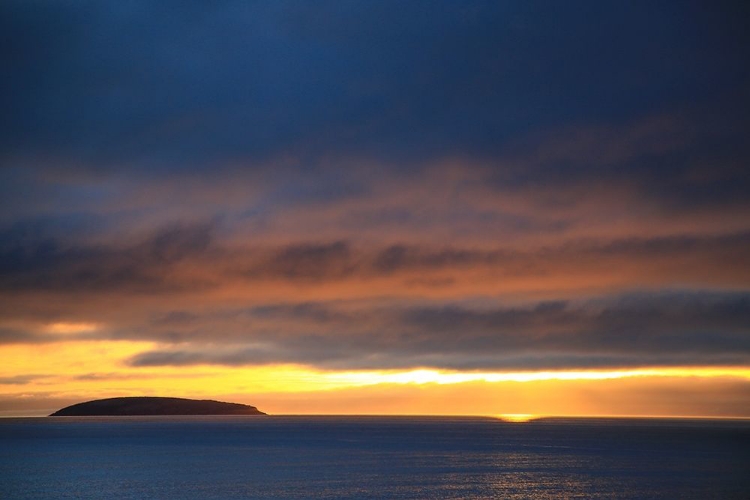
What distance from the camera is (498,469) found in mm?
106250

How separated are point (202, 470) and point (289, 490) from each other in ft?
93.3

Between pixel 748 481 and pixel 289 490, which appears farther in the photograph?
pixel 748 481

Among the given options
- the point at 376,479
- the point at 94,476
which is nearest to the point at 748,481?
the point at 376,479

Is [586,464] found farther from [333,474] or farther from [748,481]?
[333,474]

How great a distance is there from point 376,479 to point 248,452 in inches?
2209

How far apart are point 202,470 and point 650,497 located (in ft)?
199

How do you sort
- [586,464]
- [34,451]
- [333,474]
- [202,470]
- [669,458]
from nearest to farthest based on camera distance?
[333,474]
[202,470]
[586,464]
[669,458]
[34,451]

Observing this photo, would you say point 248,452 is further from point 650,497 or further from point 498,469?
point 650,497

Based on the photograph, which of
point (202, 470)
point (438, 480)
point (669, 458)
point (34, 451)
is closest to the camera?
point (438, 480)

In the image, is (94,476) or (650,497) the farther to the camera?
(94,476)

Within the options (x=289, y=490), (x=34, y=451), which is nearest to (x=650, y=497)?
(x=289, y=490)

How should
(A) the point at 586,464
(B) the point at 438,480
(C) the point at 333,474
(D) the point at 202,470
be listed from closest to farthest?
(B) the point at 438,480 → (C) the point at 333,474 → (D) the point at 202,470 → (A) the point at 586,464

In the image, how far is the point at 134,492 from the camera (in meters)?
78.6

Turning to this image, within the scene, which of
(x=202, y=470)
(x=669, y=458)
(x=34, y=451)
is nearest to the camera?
(x=202, y=470)
